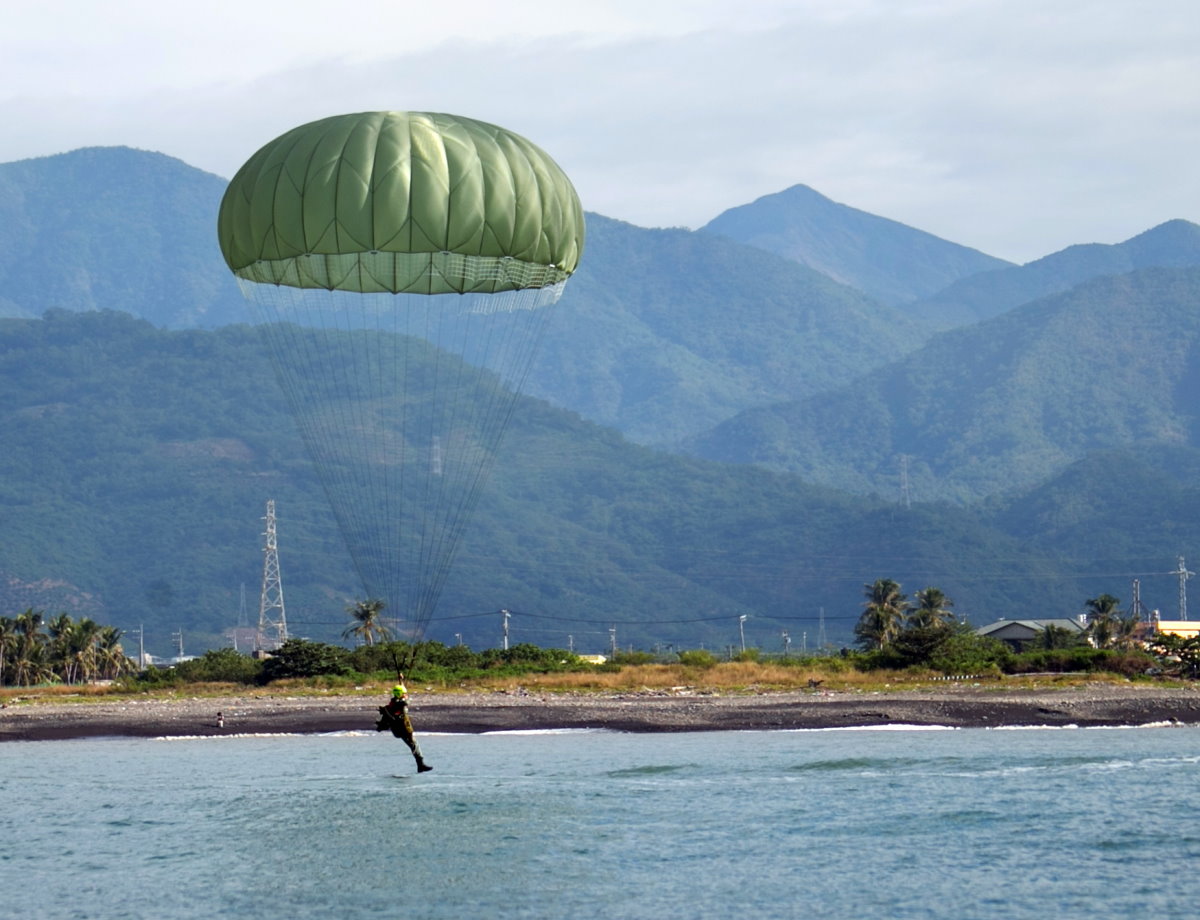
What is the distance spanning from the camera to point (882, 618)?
4031 inches

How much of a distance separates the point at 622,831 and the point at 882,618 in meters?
65.5

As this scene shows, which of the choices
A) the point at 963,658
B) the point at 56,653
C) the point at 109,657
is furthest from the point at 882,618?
the point at 56,653

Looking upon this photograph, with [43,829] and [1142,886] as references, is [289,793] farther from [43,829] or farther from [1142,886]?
[1142,886]

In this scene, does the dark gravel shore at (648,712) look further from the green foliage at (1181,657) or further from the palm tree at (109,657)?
the palm tree at (109,657)

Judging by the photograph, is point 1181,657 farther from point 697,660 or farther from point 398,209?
point 398,209

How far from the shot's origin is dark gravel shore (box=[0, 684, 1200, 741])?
199 feet

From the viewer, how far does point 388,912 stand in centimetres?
3145

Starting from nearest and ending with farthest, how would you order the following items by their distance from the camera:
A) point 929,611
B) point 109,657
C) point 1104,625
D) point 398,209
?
1. point 398,209
2. point 1104,625
3. point 929,611
4. point 109,657

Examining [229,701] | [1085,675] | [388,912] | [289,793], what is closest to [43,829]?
[289,793]

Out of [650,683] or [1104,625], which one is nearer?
[650,683]

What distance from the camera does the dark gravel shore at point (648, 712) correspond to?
60.6m

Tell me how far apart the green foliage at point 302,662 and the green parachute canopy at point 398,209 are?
131ft

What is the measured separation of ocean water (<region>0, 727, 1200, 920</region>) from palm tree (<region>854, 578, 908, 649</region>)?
4617cm

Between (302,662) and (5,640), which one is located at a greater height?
(5,640)
